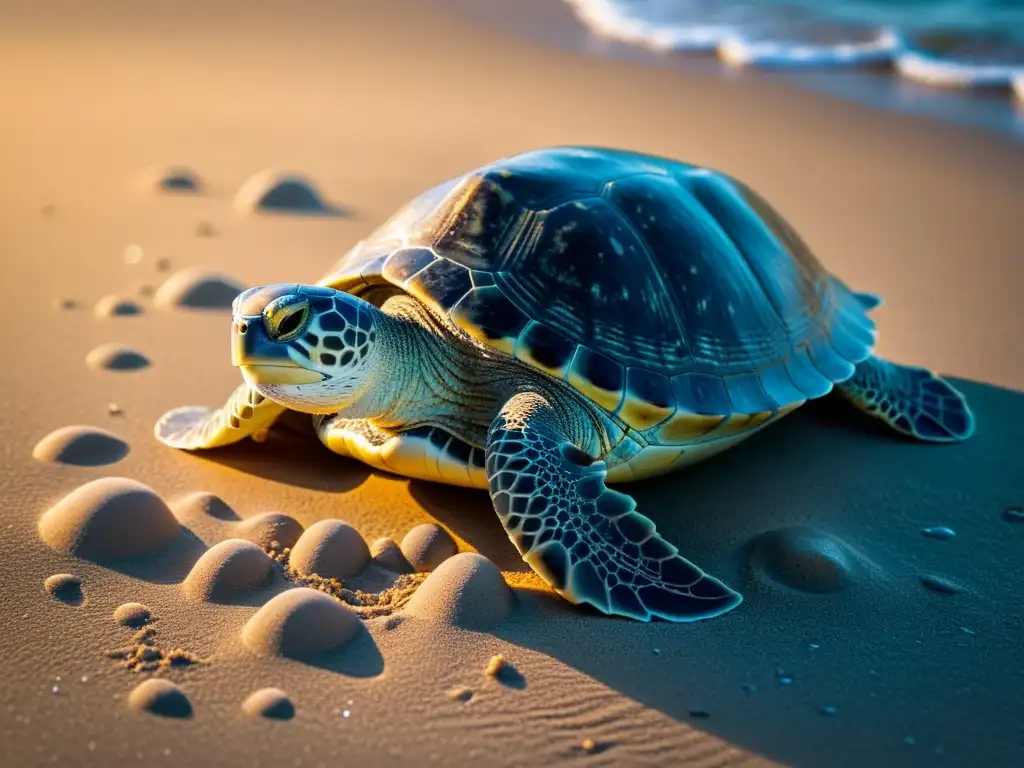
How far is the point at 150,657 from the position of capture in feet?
8.49

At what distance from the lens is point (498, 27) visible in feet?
34.6

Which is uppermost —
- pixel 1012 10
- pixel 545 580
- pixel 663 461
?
pixel 1012 10

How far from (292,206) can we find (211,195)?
60 centimetres

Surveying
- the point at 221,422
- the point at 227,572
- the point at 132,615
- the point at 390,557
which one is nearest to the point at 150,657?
the point at 132,615

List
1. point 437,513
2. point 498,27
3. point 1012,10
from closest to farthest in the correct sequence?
1. point 437,513
2. point 498,27
3. point 1012,10

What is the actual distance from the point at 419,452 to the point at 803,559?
1.31m

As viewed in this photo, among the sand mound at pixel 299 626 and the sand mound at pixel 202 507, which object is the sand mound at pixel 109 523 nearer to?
the sand mound at pixel 202 507

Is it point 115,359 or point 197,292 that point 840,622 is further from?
point 197,292

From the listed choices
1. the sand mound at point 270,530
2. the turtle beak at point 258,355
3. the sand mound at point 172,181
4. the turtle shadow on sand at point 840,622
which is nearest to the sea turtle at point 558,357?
the turtle beak at point 258,355

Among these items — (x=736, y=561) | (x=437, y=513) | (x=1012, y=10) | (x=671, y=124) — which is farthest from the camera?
(x=1012, y=10)

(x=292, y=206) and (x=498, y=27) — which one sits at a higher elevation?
(x=498, y=27)

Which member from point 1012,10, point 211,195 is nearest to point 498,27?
point 211,195

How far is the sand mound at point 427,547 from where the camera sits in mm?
3109

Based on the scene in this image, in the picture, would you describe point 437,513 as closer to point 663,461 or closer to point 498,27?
point 663,461
